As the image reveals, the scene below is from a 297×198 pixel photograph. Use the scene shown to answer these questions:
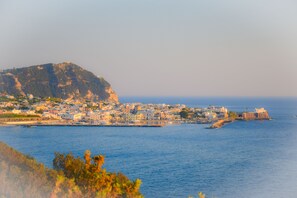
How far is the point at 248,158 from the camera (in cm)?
1014

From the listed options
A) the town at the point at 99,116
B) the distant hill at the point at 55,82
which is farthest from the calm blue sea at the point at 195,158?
the distant hill at the point at 55,82

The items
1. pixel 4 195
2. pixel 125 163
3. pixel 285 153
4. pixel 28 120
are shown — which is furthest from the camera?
pixel 28 120

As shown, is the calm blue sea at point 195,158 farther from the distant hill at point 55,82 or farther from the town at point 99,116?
the distant hill at point 55,82

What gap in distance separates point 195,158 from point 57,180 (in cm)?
676

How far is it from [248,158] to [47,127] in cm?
1054

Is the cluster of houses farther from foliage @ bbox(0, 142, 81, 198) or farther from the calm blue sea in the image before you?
foliage @ bbox(0, 142, 81, 198)

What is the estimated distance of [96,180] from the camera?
3988mm

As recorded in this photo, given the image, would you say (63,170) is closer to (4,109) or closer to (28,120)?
(28,120)

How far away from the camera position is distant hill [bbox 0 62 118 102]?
102ft

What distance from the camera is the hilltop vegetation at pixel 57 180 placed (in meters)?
3.48

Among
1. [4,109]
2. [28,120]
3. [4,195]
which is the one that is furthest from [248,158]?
[4,109]

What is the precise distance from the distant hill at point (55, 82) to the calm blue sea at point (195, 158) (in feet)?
54.1

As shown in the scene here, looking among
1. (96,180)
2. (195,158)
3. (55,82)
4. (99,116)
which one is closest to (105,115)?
(99,116)

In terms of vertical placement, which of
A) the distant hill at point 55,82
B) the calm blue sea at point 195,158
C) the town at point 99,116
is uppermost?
the distant hill at point 55,82
